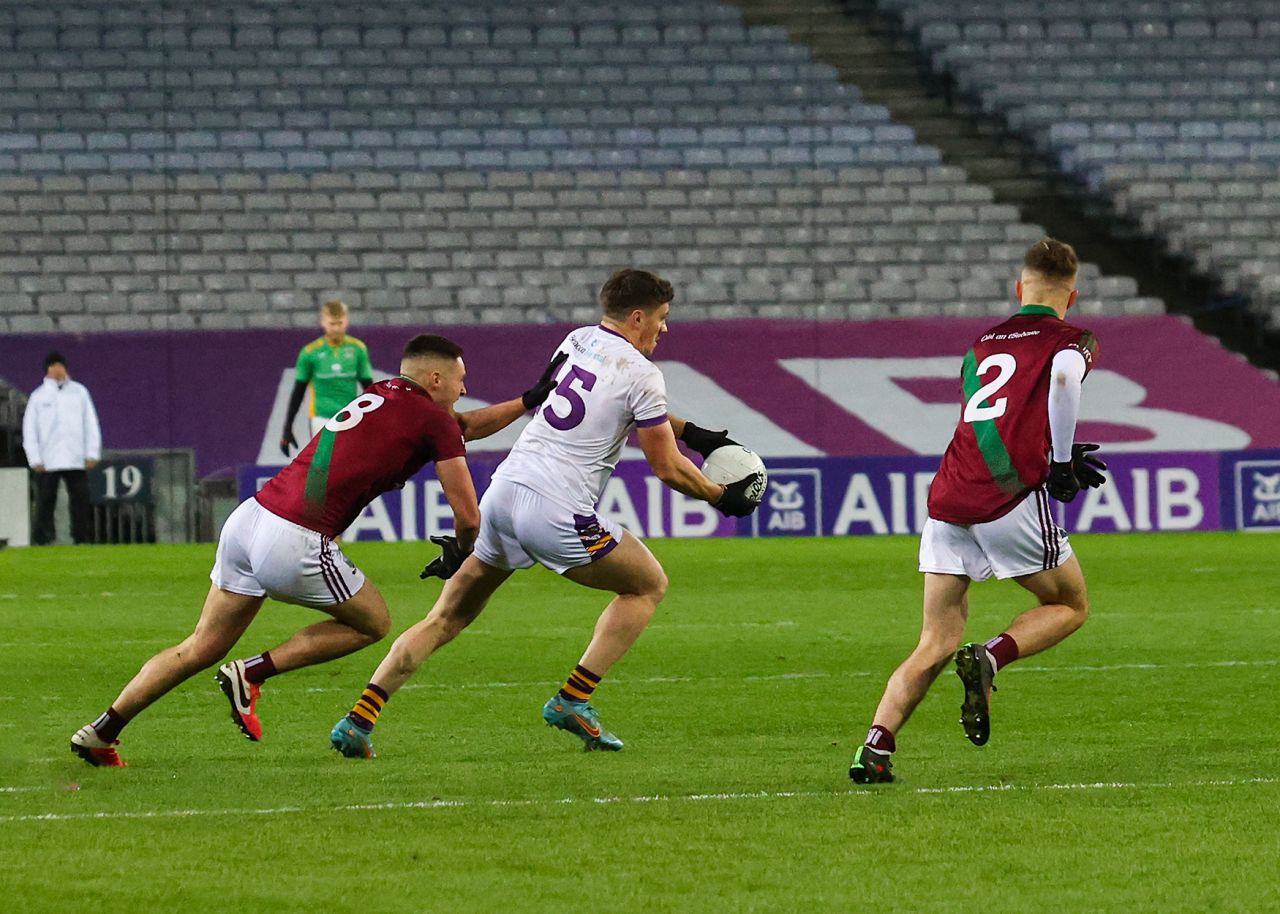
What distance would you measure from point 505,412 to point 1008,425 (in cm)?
209

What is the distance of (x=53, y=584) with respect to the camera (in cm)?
1619

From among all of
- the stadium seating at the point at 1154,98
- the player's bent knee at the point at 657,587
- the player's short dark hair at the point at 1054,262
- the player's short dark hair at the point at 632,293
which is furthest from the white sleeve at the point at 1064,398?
the stadium seating at the point at 1154,98

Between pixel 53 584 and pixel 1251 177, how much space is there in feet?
50.5

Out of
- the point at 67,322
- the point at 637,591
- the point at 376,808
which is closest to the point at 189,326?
the point at 67,322

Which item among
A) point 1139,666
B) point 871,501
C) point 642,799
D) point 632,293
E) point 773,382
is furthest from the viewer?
point 773,382

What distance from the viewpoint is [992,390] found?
691cm

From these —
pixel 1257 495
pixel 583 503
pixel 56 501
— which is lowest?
pixel 56 501

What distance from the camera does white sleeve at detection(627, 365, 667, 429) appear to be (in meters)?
7.60

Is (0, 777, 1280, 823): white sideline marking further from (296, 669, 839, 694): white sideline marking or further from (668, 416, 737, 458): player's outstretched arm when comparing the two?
(296, 669, 839, 694): white sideline marking

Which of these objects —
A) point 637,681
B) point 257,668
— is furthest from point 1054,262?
point 637,681

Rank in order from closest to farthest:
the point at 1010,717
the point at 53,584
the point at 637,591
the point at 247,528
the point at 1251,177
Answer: the point at 247,528 < the point at 637,591 < the point at 1010,717 < the point at 53,584 < the point at 1251,177

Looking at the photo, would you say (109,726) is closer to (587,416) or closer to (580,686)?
(580,686)

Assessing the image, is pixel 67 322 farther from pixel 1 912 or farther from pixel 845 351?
pixel 1 912

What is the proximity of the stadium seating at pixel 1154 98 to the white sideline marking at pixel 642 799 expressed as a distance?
18.3 metres
